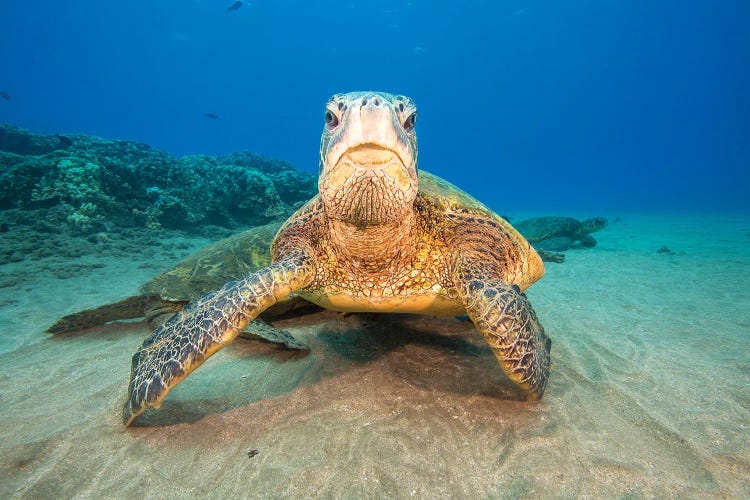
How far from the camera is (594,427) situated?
2201 millimetres

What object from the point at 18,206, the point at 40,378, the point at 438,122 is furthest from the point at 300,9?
the point at 40,378

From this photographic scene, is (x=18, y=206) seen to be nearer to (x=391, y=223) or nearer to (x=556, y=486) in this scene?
(x=391, y=223)

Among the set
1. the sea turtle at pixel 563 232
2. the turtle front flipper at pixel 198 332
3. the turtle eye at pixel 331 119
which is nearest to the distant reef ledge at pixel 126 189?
the sea turtle at pixel 563 232

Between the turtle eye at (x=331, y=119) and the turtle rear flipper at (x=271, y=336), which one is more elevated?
the turtle eye at (x=331, y=119)

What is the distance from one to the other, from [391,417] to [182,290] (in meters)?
3.26

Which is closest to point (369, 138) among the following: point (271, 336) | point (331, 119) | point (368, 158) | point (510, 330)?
point (368, 158)

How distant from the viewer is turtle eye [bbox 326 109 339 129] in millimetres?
2023

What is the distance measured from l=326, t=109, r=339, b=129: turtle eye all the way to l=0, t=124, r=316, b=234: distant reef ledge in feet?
33.1

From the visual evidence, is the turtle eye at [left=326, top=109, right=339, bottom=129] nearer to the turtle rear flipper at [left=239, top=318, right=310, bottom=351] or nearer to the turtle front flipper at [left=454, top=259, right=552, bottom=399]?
the turtle front flipper at [left=454, top=259, right=552, bottom=399]

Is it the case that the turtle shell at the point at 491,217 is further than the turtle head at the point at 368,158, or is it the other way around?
the turtle shell at the point at 491,217

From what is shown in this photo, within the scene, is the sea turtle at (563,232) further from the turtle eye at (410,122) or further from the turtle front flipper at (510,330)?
the turtle eye at (410,122)

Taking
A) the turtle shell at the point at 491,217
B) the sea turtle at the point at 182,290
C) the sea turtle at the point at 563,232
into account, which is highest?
the sea turtle at the point at 563,232

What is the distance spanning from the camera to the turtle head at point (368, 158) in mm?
1788

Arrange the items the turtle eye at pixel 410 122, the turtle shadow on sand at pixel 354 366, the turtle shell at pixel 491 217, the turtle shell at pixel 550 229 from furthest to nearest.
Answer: the turtle shell at pixel 550 229
the turtle shell at pixel 491 217
the turtle shadow on sand at pixel 354 366
the turtle eye at pixel 410 122
